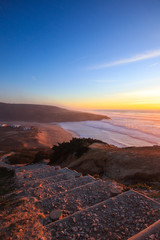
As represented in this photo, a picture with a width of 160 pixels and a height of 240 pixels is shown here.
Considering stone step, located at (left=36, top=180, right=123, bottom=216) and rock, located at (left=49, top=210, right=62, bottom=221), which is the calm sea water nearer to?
stone step, located at (left=36, top=180, right=123, bottom=216)

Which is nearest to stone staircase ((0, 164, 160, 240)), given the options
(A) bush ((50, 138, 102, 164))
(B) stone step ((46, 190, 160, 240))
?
(B) stone step ((46, 190, 160, 240))

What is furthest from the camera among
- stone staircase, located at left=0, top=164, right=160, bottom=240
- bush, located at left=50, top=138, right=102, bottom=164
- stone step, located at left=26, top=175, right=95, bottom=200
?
bush, located at left=50, top=138, right=102, bottom=164

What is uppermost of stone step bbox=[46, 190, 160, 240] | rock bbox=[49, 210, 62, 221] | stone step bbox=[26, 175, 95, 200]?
stone step bbox=[46, 190, 160, 240]

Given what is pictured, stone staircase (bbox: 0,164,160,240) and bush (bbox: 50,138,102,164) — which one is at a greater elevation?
stone staircase (bbox: 0,164,160,240)

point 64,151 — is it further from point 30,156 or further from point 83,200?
point 83,200

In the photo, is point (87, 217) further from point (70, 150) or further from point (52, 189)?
point (70, 150)

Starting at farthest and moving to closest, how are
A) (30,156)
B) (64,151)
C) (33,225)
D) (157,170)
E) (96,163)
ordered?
(30,156) → (64,151) → (96,163) → (157,170) → (33,225)

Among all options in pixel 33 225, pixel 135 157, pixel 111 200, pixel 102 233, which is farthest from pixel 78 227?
pixel 135 157

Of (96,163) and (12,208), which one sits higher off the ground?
(12,208)
